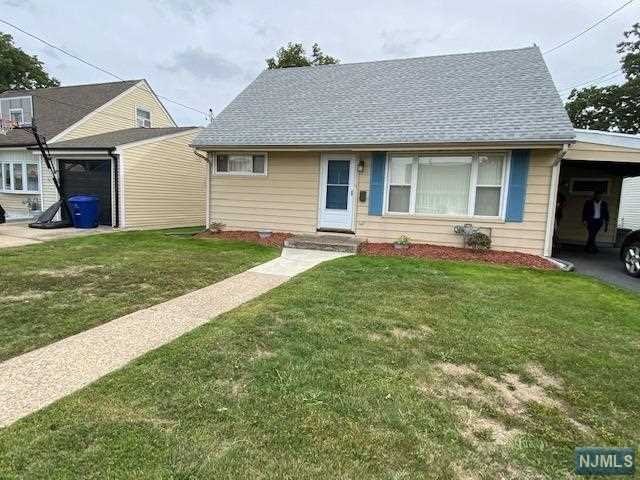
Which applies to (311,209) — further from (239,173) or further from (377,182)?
(239,173)

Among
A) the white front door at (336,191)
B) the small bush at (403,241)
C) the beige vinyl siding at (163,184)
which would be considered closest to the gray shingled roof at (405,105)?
the white front door at (336,191)

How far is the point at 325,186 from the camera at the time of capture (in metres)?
10.4

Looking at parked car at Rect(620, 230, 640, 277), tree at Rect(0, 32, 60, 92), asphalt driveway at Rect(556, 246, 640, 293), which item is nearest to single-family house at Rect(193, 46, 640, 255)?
asphalt driveway at Rect(556, 246, 640, 293)

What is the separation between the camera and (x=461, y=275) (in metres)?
6.95

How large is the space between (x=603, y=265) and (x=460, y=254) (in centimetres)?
345

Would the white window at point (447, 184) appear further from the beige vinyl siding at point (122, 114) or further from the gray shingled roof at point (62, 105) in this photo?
the gray shingled roof at point (62, 105)

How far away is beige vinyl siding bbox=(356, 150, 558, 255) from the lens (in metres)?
8.54

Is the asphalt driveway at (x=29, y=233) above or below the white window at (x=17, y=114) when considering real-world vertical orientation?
below

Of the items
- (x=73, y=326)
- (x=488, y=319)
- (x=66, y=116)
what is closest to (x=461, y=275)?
(x=488, y=319)

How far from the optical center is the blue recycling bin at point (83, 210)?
12609 mm

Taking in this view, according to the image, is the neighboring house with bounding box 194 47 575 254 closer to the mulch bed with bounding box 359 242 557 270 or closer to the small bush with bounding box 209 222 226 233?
the small bush with bounding box 209 222 226 233

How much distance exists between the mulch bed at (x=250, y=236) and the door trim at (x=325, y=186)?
1.08 meters

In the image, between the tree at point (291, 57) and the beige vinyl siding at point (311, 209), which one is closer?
the beige vinyl siding at point (311, 209)

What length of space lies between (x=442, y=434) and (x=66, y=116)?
20.1m
